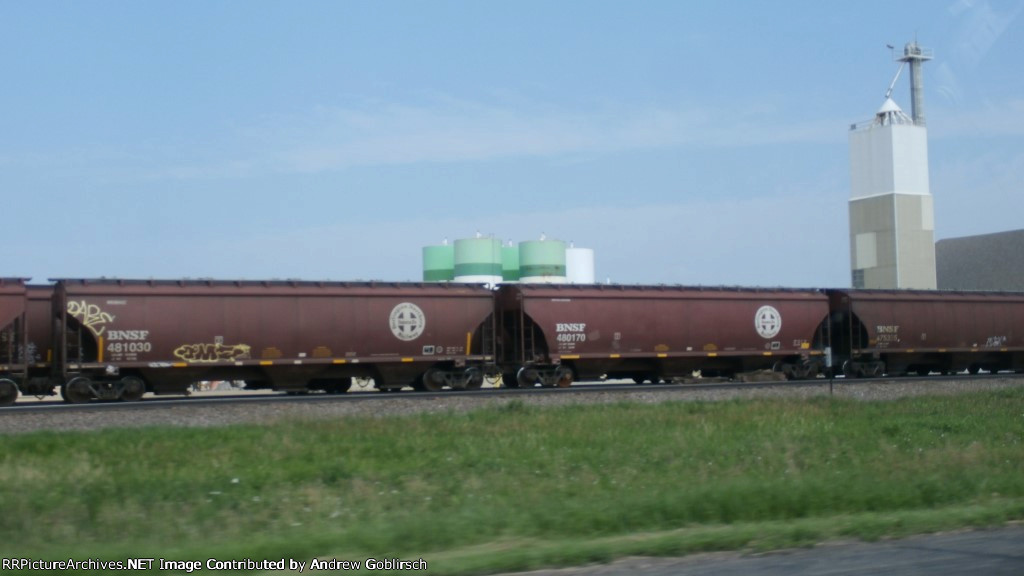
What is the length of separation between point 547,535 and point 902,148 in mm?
62384

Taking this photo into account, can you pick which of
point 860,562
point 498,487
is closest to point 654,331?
point 498,487

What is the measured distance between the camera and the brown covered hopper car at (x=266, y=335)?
2580 centimetres

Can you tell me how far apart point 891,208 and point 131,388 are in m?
51.2

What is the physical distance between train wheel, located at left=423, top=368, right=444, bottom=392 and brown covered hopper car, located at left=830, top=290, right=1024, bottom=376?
1518 cm

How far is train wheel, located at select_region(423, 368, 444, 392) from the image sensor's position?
3003 cm

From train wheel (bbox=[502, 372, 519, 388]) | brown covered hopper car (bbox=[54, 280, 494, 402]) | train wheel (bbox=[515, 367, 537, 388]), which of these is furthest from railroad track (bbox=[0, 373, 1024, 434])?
train wheel (bbox=[502, 372, 519, 388])

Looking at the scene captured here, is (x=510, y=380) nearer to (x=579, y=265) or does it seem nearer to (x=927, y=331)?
(x=927, y=331)

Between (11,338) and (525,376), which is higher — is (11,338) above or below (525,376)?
above

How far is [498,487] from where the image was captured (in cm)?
1239

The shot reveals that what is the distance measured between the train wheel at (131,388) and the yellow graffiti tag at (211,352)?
1.19m

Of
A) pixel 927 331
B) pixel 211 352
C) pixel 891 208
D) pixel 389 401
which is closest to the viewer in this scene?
pixel 389 401

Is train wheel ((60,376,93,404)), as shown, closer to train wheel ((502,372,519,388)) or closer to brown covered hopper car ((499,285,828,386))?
brown covered hopper car ((499,285,828,386))

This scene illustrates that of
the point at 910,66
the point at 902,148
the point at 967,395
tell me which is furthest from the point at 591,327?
the point at 910,66

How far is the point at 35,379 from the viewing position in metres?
25.7
